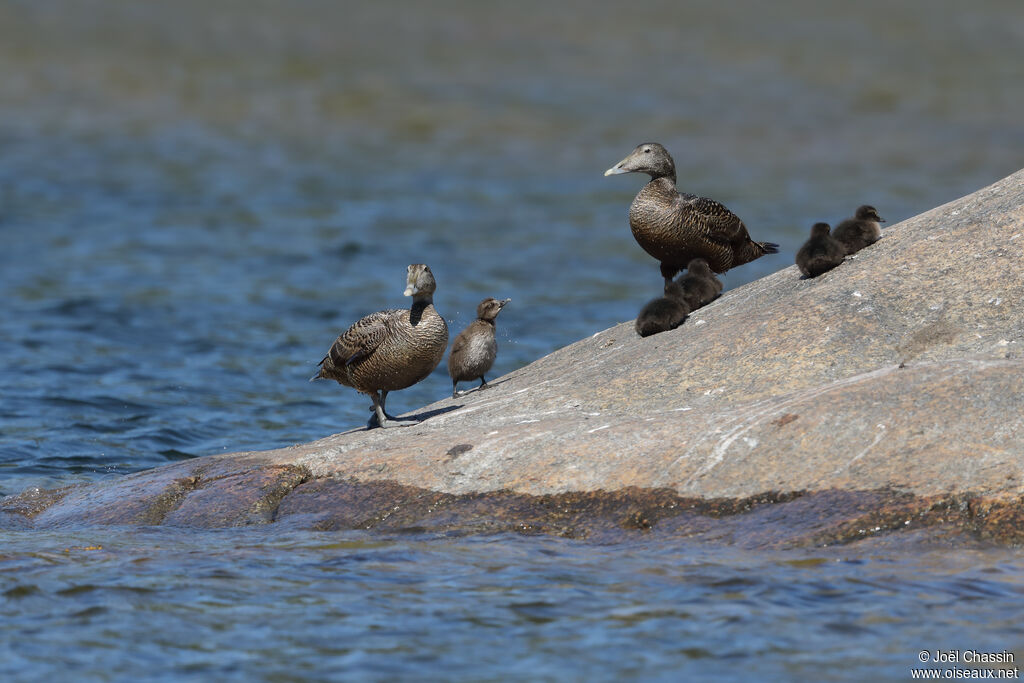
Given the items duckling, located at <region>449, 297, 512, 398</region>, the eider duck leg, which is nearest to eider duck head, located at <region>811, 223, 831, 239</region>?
duckling, located at <region>449, 297, 512, 398</region>

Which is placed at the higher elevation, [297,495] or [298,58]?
[298,58]

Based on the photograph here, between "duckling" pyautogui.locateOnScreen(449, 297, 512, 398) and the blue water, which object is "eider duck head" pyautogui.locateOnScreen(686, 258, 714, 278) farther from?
the blue water

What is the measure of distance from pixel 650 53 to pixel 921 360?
22035mm

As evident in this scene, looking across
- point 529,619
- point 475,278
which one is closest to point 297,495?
point 529,619

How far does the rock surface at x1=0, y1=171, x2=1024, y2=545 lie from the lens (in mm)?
7156

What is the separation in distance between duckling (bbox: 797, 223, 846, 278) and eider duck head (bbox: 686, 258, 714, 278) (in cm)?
99

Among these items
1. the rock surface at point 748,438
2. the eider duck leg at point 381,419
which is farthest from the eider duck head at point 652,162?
the eider duck leg at point 381,419

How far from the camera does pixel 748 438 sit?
24.8 feet

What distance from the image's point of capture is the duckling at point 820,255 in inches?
359

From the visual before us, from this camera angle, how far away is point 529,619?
6.56 metres

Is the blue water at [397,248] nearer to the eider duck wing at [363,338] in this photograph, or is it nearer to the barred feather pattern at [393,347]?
the barred feather pattern at [393,347]

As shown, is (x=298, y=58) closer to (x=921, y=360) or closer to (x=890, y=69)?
(x=890, y=69)

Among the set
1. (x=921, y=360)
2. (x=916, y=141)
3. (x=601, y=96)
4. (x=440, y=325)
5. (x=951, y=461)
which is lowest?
(x=951, y=461)

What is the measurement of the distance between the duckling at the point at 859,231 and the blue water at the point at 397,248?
2.94 m
